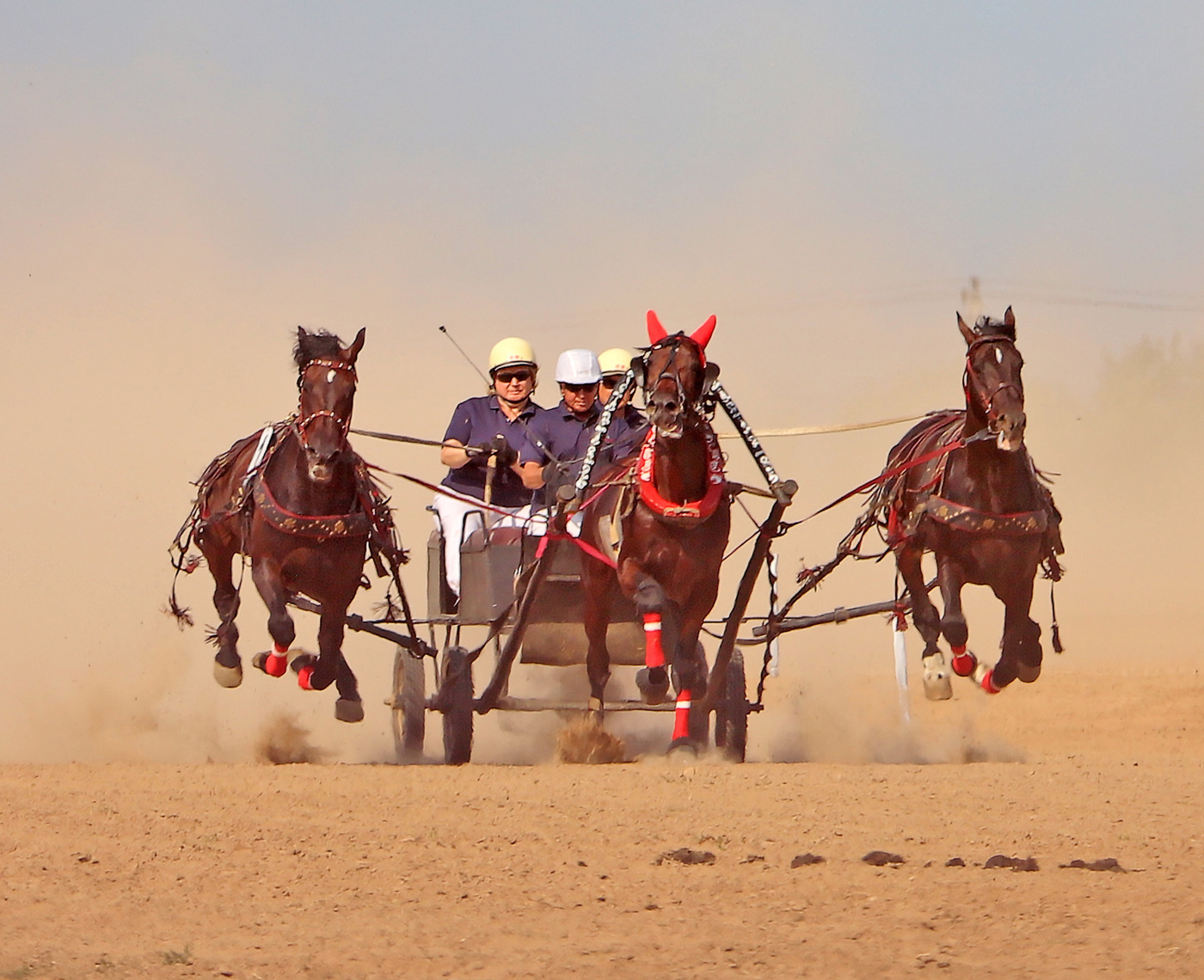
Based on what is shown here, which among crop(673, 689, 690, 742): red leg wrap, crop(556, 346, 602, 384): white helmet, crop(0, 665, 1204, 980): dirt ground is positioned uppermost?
crop(556, 346, 602, 384): white helmet

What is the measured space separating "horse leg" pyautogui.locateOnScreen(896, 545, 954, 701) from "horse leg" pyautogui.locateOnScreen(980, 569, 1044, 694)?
391mm

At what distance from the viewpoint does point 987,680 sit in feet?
42.5

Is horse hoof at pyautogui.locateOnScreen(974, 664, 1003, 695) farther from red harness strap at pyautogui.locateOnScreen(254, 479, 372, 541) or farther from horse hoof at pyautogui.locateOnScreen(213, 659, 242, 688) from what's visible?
horse hoof at pyautogui.locateOnScreen(213, 659, 242, 688)

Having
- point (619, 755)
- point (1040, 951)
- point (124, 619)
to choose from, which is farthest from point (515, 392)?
point (124, 619)

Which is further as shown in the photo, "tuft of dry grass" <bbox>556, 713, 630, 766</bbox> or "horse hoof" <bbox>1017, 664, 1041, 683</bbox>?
"tuft of dry grass" <bbox>556, 713, 630, 766</bbox>

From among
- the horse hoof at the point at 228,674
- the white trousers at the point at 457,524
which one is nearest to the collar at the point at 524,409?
the white trousers at the point at 457,524

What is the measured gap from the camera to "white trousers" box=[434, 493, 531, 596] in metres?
13.5

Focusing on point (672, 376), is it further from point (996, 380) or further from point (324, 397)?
point (324, 397)

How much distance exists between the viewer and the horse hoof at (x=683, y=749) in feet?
39.9

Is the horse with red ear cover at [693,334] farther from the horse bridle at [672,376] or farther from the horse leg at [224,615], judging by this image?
the horse leg at [224,615]

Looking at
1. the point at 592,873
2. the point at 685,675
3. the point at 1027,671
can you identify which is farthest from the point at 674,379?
the point at 592,873

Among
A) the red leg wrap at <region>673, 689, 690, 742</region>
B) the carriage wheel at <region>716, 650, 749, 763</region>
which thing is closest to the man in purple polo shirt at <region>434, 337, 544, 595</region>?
the carriage wheel at <region>716, 650, 749, 763</region>

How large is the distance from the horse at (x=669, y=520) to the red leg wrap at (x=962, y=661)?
1.51 metres

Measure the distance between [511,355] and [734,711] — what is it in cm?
287
